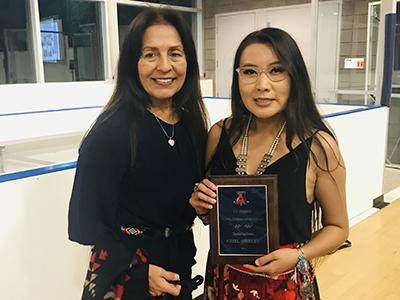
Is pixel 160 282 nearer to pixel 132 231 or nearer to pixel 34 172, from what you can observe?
pixel 132 231

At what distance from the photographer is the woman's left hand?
3.45 feet

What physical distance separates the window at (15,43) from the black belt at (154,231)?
5.04 metres

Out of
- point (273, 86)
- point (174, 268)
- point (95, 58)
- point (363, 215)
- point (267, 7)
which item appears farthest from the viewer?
point (267, 7)

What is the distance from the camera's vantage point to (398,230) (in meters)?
3.36

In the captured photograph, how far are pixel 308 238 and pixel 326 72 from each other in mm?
5216

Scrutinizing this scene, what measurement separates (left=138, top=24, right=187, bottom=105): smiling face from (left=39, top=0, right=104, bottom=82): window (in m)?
5.20

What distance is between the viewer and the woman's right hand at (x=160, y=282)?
109cm

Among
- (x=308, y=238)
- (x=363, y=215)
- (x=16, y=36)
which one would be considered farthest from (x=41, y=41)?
(x=308, y=238)

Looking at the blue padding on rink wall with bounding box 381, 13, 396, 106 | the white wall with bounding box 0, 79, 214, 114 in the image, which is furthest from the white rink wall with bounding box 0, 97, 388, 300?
the white wall with bounding box 0, 79, 214, 114

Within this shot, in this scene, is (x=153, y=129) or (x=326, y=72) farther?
(x=326, y=72)

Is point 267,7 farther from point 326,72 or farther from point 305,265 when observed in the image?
Answer: point 305,265

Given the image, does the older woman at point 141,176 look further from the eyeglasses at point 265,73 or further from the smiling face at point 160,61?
the eyeglasses at point 265,73

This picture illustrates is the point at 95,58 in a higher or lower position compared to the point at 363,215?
higher

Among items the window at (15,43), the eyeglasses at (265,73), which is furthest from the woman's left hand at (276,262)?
the window at (15,43)
